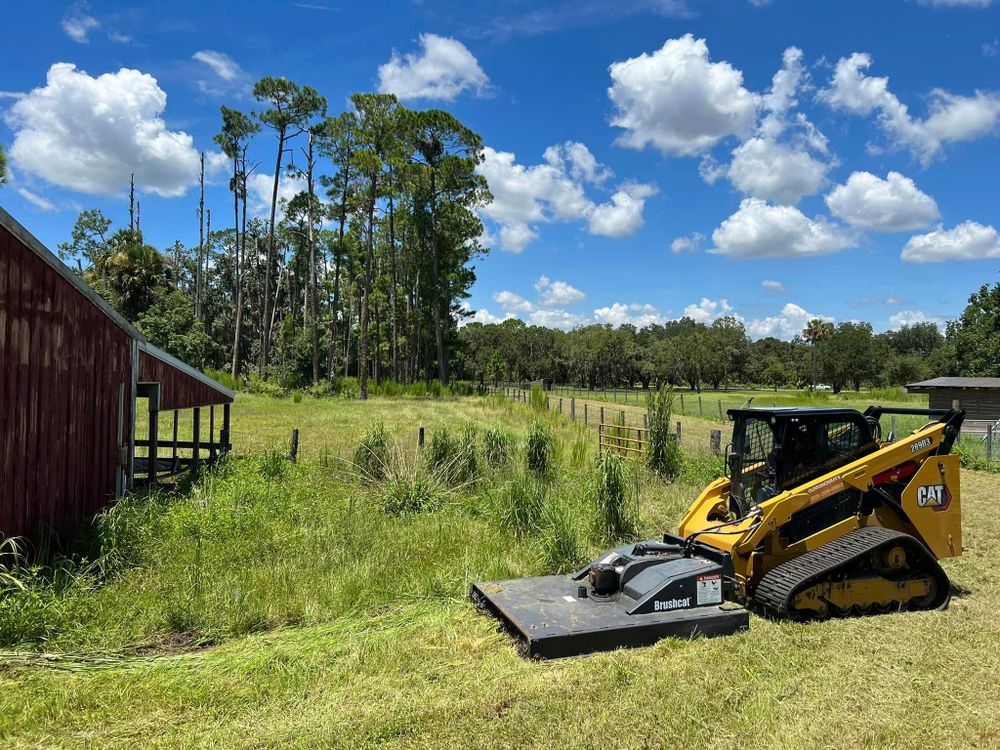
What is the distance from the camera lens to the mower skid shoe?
482 centimetres

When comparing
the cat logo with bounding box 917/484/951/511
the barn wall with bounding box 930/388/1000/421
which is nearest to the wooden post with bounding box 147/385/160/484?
the cat logo with bounding box 917/484/951/511

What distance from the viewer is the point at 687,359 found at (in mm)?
78312

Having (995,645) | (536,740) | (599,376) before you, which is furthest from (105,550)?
(599,376)

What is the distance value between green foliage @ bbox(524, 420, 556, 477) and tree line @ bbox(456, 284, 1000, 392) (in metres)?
48.2

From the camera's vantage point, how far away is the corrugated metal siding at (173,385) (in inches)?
412

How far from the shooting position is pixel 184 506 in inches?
368

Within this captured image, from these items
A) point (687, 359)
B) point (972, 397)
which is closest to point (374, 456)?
point (972, 397)

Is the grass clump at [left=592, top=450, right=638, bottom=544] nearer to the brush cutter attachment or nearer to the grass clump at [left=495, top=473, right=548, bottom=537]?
the grass clump at [left=495, top=473, right=548, bottom=537]

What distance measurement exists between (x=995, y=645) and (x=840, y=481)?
5.40 feet

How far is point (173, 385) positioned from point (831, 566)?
10.4 m

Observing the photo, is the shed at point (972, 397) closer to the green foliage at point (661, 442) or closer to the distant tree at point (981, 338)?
the green foliage at point (661, 442)

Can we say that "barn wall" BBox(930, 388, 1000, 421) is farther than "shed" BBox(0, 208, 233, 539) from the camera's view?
Yes

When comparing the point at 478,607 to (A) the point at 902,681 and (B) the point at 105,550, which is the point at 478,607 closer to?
(A) the point at 902,681

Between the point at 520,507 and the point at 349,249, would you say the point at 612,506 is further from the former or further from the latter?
the point at 349,249
